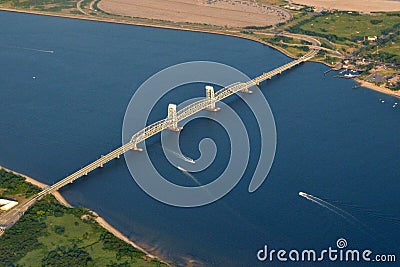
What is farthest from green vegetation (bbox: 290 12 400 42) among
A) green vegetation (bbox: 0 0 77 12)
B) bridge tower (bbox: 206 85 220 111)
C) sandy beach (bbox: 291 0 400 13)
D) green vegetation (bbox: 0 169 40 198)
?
green vegetation (bbox: 0 169 40 198)

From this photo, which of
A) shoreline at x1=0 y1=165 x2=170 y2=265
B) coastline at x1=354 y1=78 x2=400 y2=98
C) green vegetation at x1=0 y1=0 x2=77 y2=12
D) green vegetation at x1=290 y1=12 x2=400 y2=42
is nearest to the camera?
shoreline at x1=0 y1=165 x2=170 y2=265

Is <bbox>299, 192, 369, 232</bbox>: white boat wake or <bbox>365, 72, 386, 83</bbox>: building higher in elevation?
<bbox>365, 72, 386, 83</bbox>: building

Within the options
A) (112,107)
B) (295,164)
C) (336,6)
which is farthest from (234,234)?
(336,6)

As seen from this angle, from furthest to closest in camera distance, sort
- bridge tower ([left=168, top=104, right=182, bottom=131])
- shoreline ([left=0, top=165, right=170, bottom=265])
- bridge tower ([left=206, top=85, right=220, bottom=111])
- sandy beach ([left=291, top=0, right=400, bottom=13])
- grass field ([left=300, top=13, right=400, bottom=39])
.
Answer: sandy beach ([left=291, top=0, right=400, bottom=13]) < grass field ([left=300, top=13, right=400, bottom=39]) < bridge tower ([left=206, top=85, right=220, bottom=111]) < bridge tower ([left=168, top=104, right=182, bottom=131]) < shoreline ([left=0, top=165, right=170, bottom=265])

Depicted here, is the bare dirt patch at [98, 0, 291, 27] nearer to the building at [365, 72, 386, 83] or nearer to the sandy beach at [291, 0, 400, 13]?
the sandy beach at [291, 0, 400, 13]

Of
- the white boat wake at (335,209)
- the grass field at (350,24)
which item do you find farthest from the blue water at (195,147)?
the grass field at (350,24)

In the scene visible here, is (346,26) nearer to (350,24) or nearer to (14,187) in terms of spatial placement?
(350,24)
